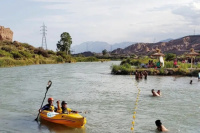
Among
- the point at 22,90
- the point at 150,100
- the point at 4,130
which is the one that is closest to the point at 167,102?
the point at 150,100

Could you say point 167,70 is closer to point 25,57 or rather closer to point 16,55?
point 16,55

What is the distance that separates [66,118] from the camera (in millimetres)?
14477

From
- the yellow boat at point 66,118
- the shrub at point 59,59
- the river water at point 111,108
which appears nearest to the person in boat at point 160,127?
the river water at point 111,108

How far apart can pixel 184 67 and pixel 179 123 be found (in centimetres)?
2642

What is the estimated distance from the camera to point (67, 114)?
14609mm

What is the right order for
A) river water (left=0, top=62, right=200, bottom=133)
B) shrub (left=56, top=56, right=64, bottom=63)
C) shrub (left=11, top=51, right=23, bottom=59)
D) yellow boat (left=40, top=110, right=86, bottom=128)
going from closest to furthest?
yellow boat (left=40, top=110, right=86, bottom=128) < river water (left=0, top=62, right=200, bottom=133) < shrub (left=11, top=51, right=23, bottom=59) < shrub (left=56, top=56, right=64, bottom=63)

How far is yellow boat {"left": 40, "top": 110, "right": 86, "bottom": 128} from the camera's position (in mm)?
14156

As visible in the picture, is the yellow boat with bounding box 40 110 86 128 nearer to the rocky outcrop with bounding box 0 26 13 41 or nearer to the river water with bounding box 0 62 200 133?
the river water with bounding box 0 62 200 133

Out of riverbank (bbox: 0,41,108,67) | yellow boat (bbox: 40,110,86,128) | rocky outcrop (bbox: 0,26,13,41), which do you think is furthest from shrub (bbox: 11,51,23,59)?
yellow boat (bbox: 40,110,86,128)

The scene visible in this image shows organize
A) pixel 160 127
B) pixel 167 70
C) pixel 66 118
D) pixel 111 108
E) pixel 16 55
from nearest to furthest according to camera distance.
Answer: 1. pixel 160 127
2. pixel 66 118
3. pixel 111 108
4. pixel 167 70
5. pixel 16 55

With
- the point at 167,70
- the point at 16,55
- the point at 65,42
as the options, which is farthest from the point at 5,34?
the point at 167,70

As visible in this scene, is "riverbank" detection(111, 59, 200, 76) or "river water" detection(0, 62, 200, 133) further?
"riverbank" detection(111, 59, 200, 76)

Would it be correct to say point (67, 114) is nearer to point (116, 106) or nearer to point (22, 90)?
point (116, 106)

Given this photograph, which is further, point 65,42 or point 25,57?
point 65,42
